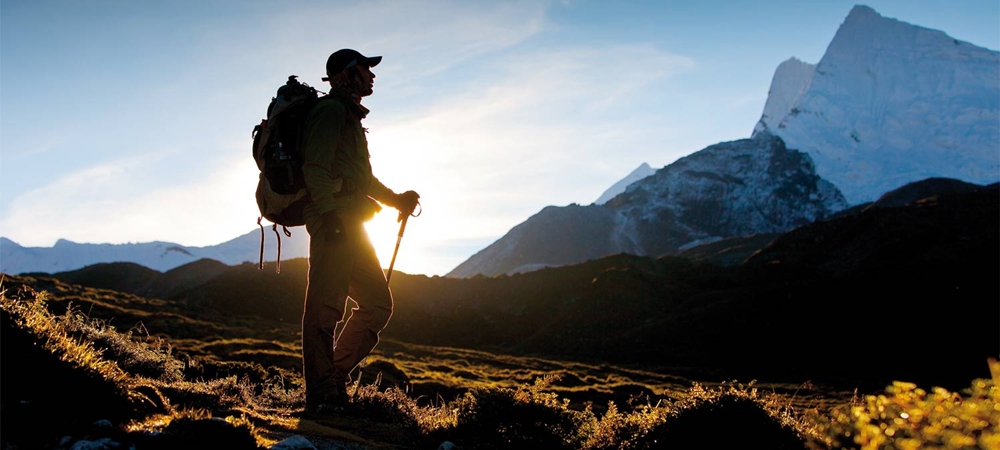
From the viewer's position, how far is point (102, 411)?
3.19 m

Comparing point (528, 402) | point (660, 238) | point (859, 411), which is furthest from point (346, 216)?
point (660, 238)

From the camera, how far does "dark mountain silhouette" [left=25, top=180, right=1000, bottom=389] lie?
35312 millimetres

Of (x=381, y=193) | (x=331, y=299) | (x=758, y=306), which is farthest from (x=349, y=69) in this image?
(x=758, y=306)

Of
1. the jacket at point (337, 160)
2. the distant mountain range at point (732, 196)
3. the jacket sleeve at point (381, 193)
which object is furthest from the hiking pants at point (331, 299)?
the distant mountain range at point (732, 196)

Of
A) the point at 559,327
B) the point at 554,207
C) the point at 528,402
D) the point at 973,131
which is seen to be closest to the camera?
the point at 528,402

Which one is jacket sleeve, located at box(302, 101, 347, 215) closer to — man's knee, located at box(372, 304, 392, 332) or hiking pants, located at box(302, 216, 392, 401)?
hiking pants, located at box(302, 216, 392, 401)

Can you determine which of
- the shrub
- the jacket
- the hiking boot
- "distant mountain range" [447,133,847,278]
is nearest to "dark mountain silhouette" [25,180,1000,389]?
the hiking boot

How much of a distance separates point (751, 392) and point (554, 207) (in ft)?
547

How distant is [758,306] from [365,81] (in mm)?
42526

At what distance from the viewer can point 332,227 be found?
4977 mm

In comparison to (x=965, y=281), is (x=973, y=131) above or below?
above

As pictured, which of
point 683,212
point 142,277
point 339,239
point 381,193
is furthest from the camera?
point 683,212

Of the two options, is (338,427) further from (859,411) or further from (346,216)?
(859,411)

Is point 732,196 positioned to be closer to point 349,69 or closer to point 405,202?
point 405,202
